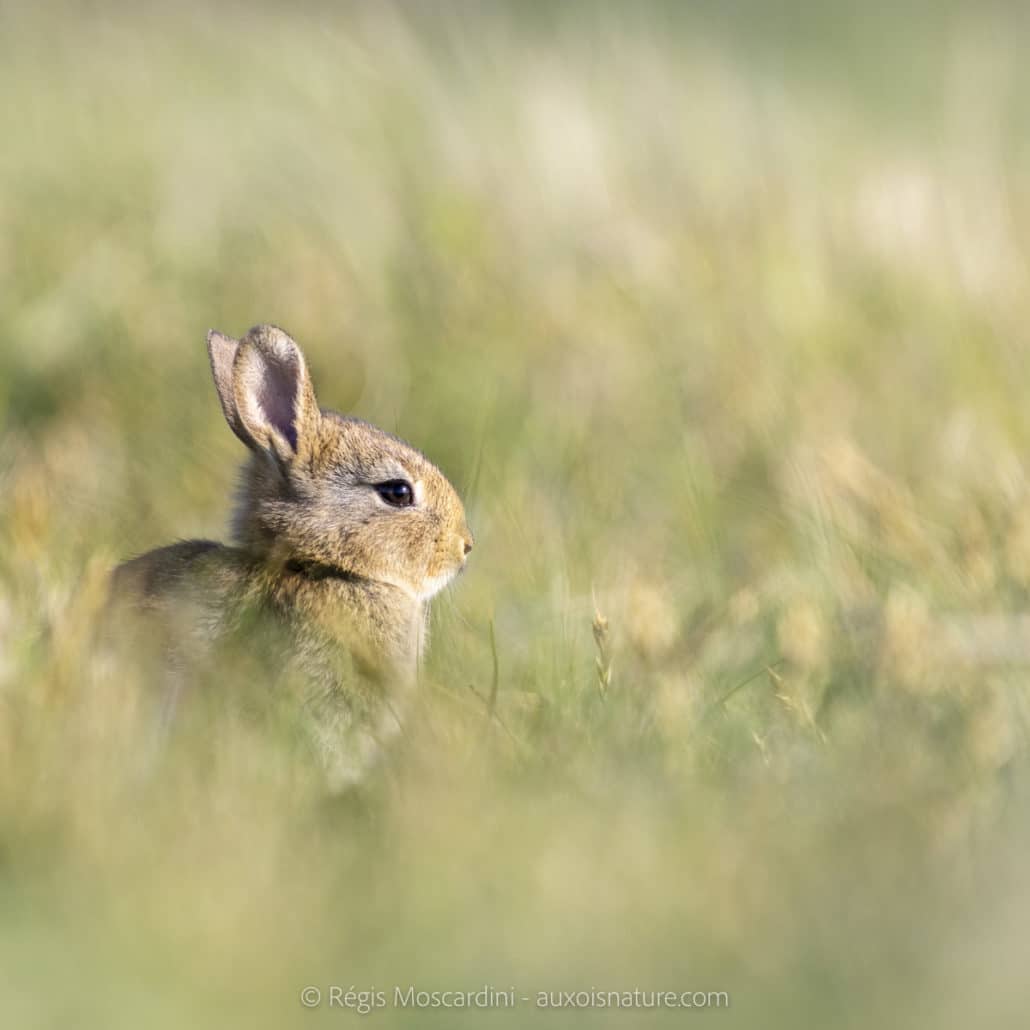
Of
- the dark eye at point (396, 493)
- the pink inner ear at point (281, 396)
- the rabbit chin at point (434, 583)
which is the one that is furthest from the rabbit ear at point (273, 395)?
the rabbit chin at point (434, 583)

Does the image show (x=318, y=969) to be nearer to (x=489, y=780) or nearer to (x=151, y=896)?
(x=151, y=896)

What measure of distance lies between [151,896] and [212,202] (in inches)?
160

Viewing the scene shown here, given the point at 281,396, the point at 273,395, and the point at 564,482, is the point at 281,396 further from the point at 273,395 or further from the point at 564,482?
the point at 564,482

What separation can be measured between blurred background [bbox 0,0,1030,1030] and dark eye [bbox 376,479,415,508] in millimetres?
335

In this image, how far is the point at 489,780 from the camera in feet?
9.34

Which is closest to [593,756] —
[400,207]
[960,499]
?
[960,499]

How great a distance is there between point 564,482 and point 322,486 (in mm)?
1150

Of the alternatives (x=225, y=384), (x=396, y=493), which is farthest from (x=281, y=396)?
(x=396, y=493)

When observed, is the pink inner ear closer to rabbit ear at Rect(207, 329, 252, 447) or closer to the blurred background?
rabbit ear at Rect(207, 329, 252, 447)

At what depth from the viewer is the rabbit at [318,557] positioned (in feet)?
10.7

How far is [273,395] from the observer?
3957mm

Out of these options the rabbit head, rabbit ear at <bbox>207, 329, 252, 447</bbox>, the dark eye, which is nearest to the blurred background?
the rabbit head

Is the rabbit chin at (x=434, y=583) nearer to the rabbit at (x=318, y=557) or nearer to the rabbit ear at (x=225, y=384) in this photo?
the rabbit at (x=318, y=557)

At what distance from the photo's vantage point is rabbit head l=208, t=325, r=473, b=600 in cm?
385
